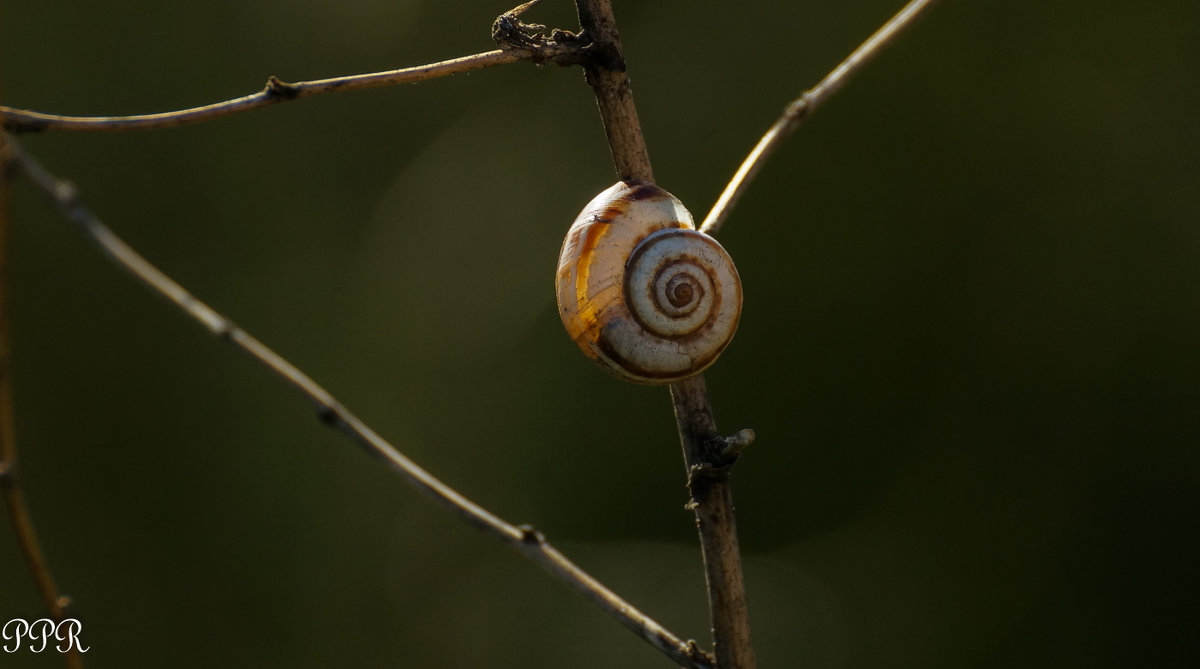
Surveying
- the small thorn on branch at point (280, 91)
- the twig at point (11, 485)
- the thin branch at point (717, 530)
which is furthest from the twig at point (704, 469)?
the twig at point (11, 485)

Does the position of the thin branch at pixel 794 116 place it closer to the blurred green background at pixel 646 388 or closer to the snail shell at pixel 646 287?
the snail shell at pixel 646 287

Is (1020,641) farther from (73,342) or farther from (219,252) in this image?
(73,342)

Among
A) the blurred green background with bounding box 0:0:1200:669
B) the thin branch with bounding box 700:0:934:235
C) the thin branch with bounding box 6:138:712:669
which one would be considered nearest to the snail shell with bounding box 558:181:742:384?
the thin branch with bounding box 700:0:934:235

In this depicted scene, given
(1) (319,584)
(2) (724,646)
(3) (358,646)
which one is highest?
(1) (319,584)

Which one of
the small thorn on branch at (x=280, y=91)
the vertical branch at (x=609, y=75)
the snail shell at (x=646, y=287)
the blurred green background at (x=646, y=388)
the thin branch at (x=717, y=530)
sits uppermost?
the blurred green background at (x=646, y=388)

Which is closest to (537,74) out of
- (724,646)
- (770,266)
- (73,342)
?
(770,266)

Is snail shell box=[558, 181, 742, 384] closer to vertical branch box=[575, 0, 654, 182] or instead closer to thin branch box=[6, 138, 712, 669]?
vertical branch box=[575, 0, 654, 182]
